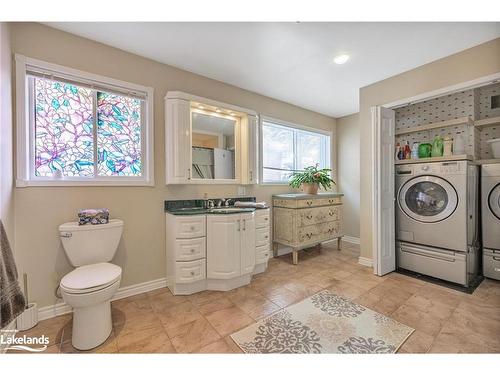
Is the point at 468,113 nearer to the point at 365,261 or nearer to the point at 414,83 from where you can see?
the point at 414,83

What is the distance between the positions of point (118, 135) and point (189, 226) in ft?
3.89

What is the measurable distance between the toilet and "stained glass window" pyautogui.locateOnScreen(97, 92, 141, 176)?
0.61 m

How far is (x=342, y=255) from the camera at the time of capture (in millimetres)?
3322

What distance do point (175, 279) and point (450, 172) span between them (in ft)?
10.2

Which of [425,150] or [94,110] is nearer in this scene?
[94,110]

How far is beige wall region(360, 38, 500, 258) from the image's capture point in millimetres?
2012

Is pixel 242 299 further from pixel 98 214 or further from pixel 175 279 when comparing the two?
pixel 98 214

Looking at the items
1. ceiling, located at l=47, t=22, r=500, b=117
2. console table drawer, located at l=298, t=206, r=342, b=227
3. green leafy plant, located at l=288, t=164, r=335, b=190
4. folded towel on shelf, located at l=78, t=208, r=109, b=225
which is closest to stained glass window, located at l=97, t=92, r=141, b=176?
folded towel on shelf, located at l=78, t=208, r=109, b=225

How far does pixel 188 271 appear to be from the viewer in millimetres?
2111

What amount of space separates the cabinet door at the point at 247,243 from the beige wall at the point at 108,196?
627 mm

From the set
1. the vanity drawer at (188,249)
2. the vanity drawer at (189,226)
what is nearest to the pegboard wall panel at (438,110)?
the vanity drawer at (189,226)

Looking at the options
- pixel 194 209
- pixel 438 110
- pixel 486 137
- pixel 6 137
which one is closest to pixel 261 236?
pixel 194 209

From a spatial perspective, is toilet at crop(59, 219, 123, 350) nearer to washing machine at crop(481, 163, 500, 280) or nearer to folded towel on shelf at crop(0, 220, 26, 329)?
folded towel on shelf at crop(0, 220, 26, 329)
